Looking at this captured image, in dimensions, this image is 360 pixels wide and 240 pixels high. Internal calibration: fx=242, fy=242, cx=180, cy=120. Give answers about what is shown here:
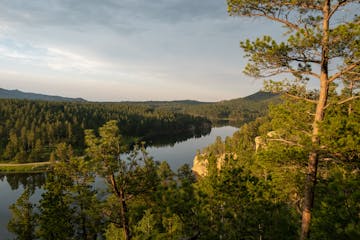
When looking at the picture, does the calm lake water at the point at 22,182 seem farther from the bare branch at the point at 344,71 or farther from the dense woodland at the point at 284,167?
the bare branch at the point at 344,71

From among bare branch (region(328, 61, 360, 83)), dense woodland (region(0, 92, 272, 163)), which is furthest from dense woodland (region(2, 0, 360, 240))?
dense woodland (region(0, 92, 272, 163))

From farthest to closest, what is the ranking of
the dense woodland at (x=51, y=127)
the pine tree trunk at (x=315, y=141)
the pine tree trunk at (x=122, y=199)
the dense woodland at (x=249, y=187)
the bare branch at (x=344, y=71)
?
the dense woodland at (x=51, y=127)
the pine tree trunk at (x=122, y=199)
the pine tree trunk at (x=315, y=141)
the dense woodland at (x=249, y=187)
the bare branch at (x=344, y=71)

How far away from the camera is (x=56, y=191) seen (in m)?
20.5

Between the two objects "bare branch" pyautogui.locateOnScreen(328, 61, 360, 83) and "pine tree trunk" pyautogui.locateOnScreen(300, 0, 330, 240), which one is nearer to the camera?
"bare branch" pyautogui.locateOnScreen(328, 61, 360, 83)

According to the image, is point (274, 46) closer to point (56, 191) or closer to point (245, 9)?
point (245, 9)

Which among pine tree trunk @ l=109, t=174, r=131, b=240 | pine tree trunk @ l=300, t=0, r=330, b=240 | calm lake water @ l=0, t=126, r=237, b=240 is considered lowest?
calm lake water @ l=0, t=126, r=237, b=240

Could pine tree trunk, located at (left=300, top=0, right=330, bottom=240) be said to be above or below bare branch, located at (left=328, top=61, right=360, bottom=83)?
below

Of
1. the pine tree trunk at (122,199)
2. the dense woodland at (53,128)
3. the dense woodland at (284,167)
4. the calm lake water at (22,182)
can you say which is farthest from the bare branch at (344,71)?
the dense woodland at (53,128)

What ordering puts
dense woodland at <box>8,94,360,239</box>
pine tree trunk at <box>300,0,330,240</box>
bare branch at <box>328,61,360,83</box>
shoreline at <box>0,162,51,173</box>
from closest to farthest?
bare branch at <box>328,61,360,83</box> → dense woodland at <box>8,94,360,239</box> → pine tree trunk at <box>300,0,330,240</box> → shoreline at <box>0,162,51,173</box>

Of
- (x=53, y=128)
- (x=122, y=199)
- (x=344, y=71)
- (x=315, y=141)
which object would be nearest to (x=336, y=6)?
(x=344, y=71)

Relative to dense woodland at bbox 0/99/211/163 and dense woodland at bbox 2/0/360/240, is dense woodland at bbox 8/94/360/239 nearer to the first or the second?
dense woodland at bbox 2/0/360/240

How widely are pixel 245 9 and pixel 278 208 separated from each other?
34.1ft

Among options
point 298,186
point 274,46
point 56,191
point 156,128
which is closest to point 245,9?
point 274,46

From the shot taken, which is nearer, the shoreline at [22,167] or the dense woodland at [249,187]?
the dense woodland at [249,187]
